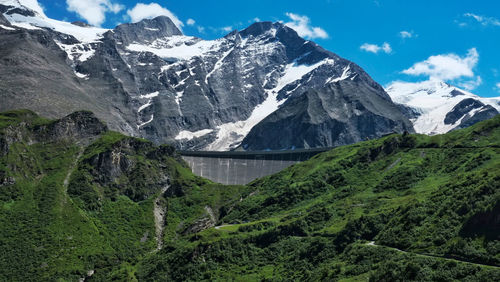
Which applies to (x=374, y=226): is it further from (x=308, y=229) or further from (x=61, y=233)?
(x=61, y=233)

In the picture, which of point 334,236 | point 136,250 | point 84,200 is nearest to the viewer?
point 334,236

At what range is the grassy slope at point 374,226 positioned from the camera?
8775 centimetres

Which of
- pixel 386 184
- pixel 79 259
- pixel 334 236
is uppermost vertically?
pixel 386 184

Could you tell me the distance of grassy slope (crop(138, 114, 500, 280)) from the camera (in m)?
87.8

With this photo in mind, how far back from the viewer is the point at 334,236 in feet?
417

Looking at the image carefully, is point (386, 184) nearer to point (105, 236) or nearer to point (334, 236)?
point (334, 236)

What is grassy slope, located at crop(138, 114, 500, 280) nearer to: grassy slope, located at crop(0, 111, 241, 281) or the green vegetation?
the green vegetation

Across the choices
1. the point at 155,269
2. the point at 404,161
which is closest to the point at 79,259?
the point at 155,269

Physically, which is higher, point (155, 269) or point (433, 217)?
point (433, 217)

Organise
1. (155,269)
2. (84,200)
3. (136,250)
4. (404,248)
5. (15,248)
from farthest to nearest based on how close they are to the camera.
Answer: (84,200) → (136,250) → (15,248) → (155,269) → (404,248)

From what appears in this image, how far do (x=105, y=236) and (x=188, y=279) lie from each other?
199 feet

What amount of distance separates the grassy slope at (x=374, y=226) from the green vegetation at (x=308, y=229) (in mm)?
288

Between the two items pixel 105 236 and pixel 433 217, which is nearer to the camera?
pixel 433 217

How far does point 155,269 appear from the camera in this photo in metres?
142
